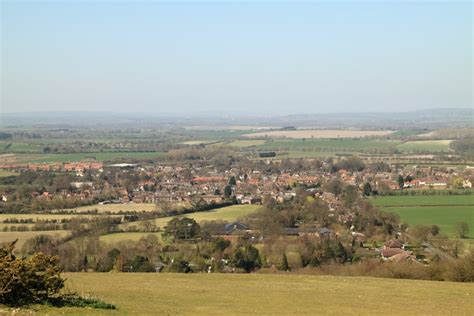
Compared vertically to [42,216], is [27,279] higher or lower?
higher

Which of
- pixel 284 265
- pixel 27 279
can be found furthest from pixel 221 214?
pixel 27 279

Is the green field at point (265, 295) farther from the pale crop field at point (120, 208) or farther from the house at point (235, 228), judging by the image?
the pale crop field at point (120, 208)

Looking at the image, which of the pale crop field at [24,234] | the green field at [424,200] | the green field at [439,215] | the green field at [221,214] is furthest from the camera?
the green field at [424,200]

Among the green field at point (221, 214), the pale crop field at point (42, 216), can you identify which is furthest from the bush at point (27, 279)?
the pale crop field at point (42, 216)

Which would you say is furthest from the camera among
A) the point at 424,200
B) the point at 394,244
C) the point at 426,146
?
the point at 426,146

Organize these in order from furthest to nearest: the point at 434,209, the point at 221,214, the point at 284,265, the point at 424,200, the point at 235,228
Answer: the point at 424,200 < the point at 434,209 < the point at 221,214 < the point at 235,228 < the point at 284,265

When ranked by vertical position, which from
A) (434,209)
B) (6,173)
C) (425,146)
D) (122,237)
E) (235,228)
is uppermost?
(6,173)

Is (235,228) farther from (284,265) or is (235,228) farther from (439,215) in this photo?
(439,215)

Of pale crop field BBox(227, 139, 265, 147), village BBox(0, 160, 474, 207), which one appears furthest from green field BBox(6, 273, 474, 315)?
pale crop field BBox(227, 139, 265, 147)
